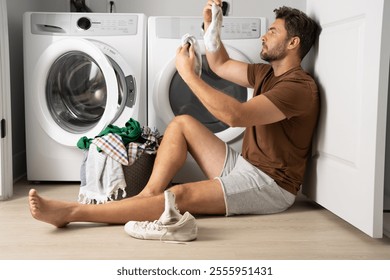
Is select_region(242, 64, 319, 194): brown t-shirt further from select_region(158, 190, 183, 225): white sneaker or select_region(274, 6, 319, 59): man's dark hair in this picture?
select_region(158, 190, 183, 225): white sneaker

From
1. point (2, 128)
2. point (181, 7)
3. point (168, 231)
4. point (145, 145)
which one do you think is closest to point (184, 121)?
point (145, 145)

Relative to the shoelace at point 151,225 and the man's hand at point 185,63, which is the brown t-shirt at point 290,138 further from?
the shoelace at point 151,225

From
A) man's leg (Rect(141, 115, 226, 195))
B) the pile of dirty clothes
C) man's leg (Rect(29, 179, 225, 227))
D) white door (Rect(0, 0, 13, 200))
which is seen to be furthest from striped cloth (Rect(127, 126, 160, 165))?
white door (Rect(0, 0, 13, 200))

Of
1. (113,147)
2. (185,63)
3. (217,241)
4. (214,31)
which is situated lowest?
(217,241)

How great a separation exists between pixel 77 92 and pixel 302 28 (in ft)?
3.82

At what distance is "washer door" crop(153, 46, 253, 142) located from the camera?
2557mm

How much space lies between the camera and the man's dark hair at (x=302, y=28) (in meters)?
2.10

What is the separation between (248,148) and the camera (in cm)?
219

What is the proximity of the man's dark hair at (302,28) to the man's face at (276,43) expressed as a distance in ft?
0.09

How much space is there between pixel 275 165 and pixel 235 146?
1.82ft

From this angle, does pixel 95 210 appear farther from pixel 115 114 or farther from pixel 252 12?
pixel 252 12

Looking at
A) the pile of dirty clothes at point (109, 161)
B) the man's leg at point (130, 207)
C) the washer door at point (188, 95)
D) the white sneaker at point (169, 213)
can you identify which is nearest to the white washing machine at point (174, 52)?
the washer door at point (188, 95)

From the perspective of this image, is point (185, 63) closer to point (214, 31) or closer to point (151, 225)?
point (214, 31)

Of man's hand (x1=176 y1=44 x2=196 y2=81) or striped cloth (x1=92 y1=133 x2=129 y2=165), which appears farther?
striped cloth (x1=92 y1=133 x2=129 y2=165)
